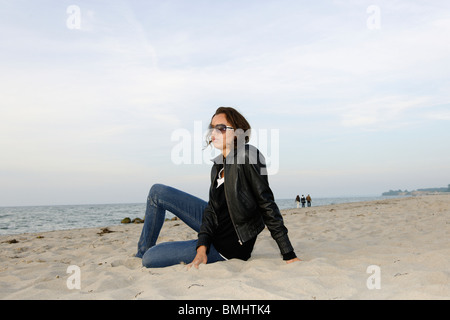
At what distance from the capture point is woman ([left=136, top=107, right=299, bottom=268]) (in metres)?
3.14

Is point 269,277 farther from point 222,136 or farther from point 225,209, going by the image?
point 222,136

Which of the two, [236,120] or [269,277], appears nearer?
[269,277]

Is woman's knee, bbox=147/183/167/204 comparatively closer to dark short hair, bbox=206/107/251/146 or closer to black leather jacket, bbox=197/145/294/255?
black leather jacket, bbox=197/145/294/255

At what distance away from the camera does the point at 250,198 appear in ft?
10.3

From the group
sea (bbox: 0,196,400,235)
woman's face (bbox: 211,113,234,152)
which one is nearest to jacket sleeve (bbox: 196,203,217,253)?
woman's face (bbox: 211,113,234,152)

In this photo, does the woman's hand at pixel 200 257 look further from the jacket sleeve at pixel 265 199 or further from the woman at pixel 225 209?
the jacket sleeve at pixel 265 199

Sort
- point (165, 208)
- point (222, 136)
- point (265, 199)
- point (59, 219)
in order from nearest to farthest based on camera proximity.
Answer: point (265, 199) < point (222, 136) < point (165, 208) < point (59, 219)

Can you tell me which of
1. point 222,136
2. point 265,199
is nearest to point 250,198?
point 265,199

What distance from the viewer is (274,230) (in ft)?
10.2

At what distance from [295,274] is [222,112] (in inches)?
64.6

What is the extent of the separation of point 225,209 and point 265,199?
0.50 meters

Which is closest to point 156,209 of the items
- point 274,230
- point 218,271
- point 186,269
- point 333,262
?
point 186,269

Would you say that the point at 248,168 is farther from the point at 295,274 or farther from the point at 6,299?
the point at 6,299
